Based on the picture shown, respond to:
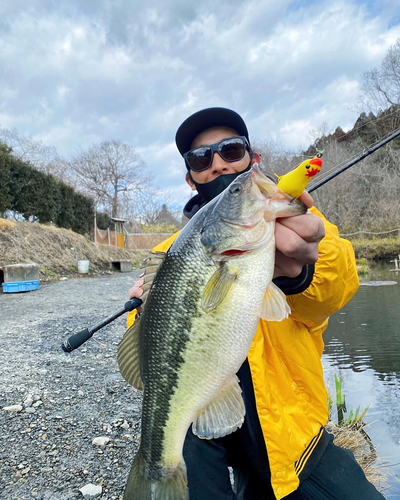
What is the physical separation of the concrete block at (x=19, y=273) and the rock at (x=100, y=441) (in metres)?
9.72

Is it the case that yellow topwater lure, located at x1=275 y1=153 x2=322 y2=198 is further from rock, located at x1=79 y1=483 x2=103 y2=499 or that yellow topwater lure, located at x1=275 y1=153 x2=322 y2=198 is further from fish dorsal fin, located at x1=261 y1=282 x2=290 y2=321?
rock, located at x1=79 y1=483 x2=103 y2=499

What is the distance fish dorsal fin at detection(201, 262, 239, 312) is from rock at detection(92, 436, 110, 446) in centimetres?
235

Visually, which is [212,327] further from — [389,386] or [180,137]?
[389,386]

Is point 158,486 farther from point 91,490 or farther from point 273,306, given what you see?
point 91,490

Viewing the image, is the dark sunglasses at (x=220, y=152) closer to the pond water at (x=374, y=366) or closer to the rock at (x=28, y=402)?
the rock at (x=28, y=402)

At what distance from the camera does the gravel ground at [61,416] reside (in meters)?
2.62

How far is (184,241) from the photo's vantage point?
1.65 meters

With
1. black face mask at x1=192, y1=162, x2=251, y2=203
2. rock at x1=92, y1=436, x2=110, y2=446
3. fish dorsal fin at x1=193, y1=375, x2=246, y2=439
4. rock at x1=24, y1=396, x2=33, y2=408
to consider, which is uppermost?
black face mask at x1=192, y1=162, x2=251, y2=203

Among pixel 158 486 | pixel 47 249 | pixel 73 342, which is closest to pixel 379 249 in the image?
pixel 47 249

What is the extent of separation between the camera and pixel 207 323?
1525 millimetres

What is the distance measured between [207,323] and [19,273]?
11.8 m

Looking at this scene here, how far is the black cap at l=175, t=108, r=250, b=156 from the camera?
9.41 ft

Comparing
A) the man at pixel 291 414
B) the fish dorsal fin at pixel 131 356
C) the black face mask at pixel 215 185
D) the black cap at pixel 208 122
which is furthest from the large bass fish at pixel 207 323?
the black cap at pixel 208 122

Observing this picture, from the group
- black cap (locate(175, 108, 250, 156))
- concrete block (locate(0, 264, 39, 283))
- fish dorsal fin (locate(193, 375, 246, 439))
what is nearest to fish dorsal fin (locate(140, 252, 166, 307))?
fish dorsal fin (locate(193, 375, 246, 439))
